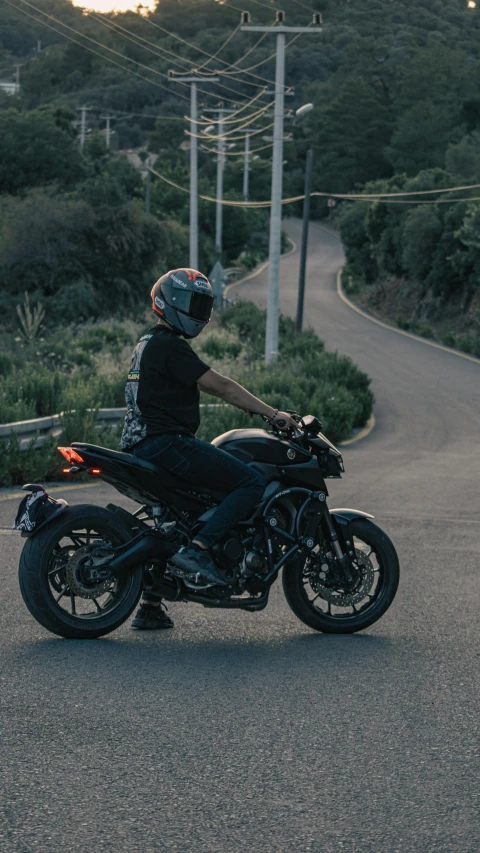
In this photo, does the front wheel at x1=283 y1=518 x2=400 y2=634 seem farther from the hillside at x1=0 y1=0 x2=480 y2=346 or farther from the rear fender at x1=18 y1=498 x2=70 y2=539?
the hillside at x1=0 y1=0 x2=480 y2=346

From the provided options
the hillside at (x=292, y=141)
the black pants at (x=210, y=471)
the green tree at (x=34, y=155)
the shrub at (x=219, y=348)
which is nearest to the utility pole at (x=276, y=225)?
the shrub at (x=219, y=348)

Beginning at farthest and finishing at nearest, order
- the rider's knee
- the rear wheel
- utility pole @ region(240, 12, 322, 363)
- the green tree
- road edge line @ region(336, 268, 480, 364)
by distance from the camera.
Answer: the green tree
road edge line @ region(336, 268, 480, 364)
utility pole @ region(240, 12, 322, 363)
the rider's knee
the rear wheel

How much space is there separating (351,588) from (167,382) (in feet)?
5.33

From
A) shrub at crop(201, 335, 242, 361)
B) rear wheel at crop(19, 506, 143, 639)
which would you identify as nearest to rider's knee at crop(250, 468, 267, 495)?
rear wheel at crop(19, 506, 143, 639)

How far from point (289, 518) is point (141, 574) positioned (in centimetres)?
91

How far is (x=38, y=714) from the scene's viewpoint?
5.41 m

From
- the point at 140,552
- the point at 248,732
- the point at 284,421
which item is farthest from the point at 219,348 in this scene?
the point at 248,732

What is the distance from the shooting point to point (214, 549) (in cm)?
668

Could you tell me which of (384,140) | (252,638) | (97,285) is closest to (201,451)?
(252,638)

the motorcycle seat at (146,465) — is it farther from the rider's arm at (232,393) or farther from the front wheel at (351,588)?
the front wheel at (351,588)

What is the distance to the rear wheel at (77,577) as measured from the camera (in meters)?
6.52

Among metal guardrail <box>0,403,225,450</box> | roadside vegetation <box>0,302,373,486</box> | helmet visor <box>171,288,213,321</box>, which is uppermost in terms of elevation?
helmet visor <box>171,288,213,321</box>

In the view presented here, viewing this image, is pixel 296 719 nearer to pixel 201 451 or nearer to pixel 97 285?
pixel 201 451

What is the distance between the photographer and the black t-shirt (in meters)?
6.62
